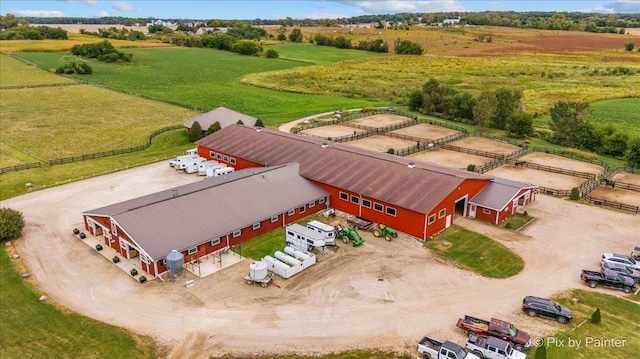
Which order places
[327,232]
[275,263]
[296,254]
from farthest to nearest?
[327,232], [296,254], [275,263]

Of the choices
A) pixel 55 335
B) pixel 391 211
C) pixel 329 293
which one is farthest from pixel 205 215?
pixel 391 211

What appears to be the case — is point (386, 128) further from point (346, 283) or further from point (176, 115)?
point (346, 283)

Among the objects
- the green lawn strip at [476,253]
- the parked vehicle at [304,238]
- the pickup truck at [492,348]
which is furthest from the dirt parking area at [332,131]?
the pickup truck at [492,348]

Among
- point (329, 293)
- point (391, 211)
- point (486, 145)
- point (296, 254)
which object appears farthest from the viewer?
point (486, 145)

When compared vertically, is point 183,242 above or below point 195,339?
above

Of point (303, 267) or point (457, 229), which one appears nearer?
point (303, 267)

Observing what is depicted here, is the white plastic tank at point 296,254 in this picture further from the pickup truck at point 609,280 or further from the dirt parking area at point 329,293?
the pickup truck at point 609,280

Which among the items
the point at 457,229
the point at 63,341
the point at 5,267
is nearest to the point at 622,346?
the point at 457,229

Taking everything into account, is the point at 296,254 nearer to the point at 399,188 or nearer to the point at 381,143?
the point at 399,188
